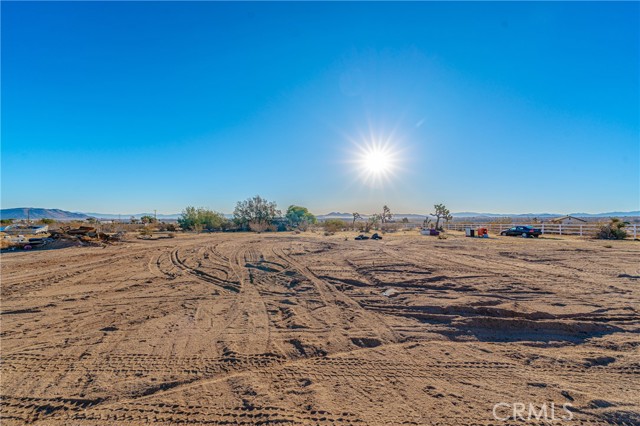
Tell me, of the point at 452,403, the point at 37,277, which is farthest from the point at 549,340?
the point at 37,277

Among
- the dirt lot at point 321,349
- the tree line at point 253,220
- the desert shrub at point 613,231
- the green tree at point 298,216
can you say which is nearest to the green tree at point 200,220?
the tree line at point 253,220

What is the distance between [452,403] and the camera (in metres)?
3.38

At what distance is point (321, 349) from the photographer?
4.69m

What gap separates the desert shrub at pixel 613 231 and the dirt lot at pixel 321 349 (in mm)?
20242

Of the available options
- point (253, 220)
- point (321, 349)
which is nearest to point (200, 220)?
point (253, 220)

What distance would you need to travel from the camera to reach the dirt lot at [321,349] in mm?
3324

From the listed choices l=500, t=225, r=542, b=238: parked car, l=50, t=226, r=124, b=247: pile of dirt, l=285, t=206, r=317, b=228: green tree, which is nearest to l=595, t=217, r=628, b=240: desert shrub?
l=500, t=225, r=542, b=238: parked car

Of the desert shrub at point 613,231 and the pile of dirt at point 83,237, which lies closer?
the pile of dirt at point 83,237

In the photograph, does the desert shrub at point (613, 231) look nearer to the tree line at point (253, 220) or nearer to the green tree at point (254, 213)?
the tree line at point (253, 220)

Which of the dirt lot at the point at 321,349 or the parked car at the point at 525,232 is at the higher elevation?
the parked car at the point at 525,232

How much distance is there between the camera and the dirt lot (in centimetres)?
332

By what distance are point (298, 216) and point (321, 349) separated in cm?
4155

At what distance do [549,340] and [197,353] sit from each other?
590 centimetres

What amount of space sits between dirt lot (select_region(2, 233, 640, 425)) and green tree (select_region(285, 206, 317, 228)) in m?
33.4
